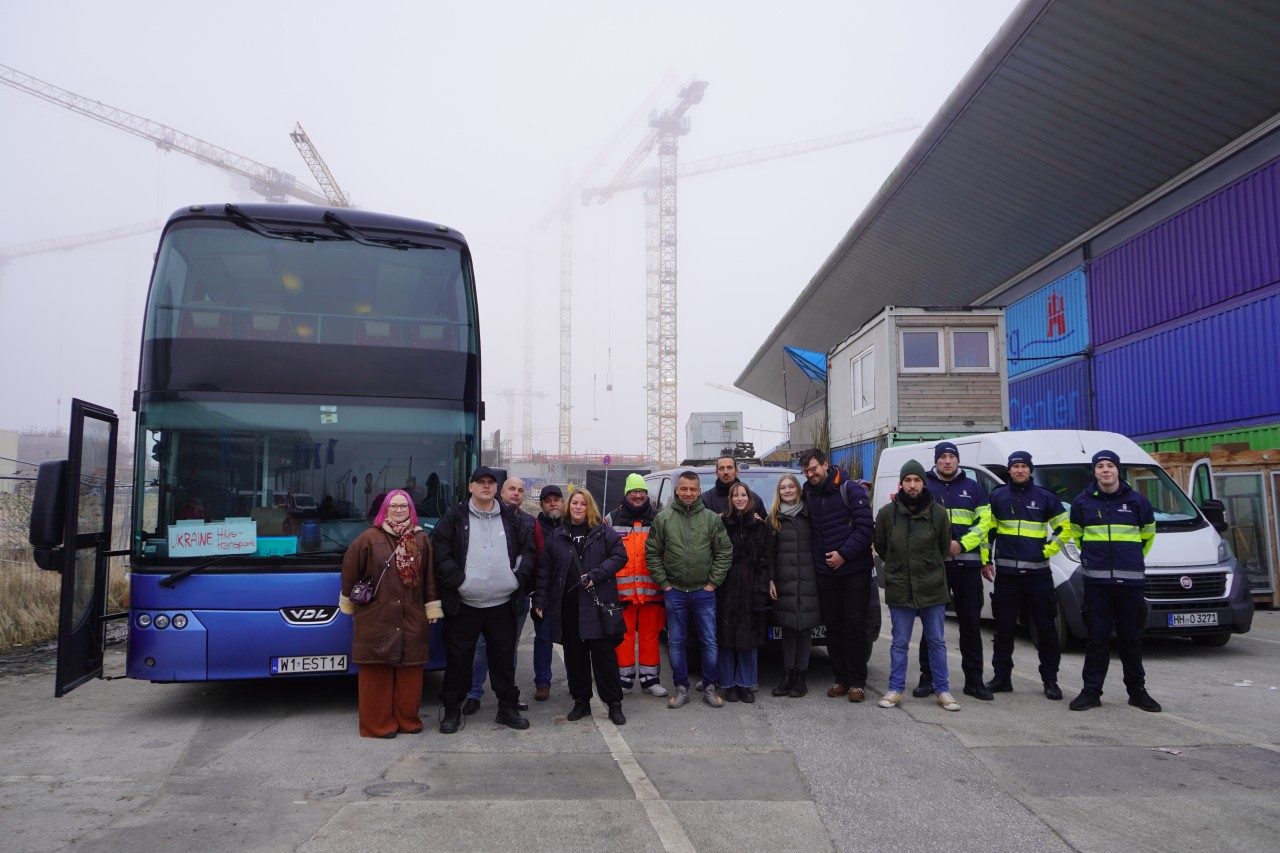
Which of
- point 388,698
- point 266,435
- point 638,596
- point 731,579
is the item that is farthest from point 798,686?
point 266,435

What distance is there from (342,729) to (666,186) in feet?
306

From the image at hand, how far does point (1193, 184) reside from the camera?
18.5 m

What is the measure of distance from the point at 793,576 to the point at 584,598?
1642mm

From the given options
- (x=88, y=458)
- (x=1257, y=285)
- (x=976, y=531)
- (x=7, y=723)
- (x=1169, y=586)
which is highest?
(x=1257, y=285)

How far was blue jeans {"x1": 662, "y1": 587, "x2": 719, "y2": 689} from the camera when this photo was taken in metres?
6.96

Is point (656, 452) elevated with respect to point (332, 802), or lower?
elevated

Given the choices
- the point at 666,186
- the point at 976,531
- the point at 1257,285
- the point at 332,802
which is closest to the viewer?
the point at 332,802

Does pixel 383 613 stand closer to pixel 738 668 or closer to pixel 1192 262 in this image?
pixel 738 668

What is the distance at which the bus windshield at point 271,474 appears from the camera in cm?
642

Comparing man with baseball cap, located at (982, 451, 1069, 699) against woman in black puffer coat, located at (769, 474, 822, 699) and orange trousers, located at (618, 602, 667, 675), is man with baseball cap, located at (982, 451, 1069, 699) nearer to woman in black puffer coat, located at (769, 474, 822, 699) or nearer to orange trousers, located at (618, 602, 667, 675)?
woman in black puffer coat, located at (769, 474, 822, 699)

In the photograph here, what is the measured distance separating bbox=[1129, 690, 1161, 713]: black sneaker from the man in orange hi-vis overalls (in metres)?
3.47

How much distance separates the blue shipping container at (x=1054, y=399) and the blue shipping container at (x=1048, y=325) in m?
0.36

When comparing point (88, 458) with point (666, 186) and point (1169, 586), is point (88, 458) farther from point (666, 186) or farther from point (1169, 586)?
point (666, 186)

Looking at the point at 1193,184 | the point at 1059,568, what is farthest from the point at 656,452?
the point at 1059,568
